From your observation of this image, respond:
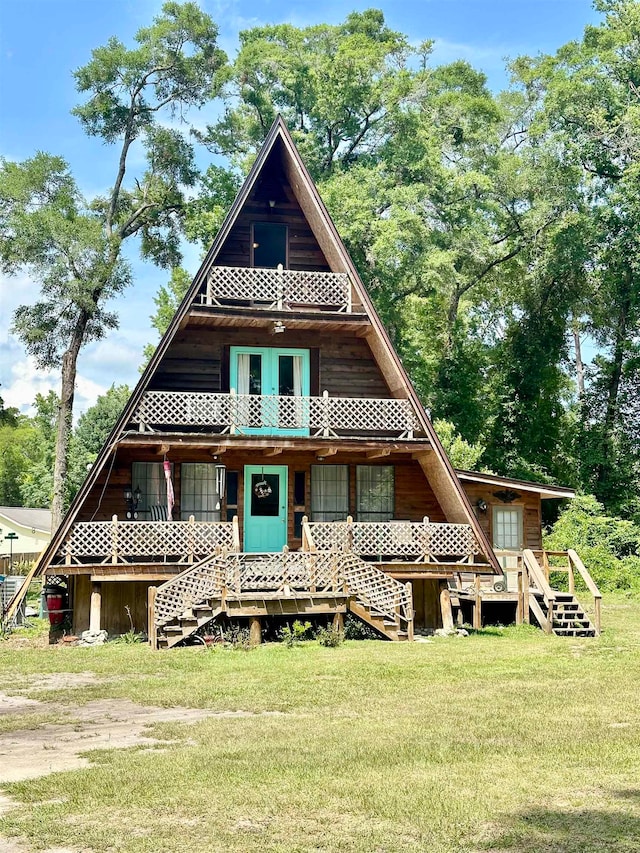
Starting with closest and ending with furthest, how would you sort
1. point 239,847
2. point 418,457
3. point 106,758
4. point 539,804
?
point 239,847 < point 539,804 < point 106,758 < point 418,457

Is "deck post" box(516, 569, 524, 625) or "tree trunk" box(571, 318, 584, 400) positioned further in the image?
"tree trunk" box(571, 318, 584, 400)

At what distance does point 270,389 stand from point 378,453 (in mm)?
3254

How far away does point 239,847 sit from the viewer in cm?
701

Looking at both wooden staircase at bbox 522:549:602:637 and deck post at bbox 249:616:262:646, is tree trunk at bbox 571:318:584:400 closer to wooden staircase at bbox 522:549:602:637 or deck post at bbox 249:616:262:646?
wooden staircase at bbox 522:549:602:637

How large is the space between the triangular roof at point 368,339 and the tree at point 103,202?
1492cm

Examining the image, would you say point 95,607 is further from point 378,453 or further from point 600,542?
point 600,542

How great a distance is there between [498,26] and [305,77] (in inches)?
493

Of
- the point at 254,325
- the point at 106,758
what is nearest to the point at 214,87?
the point at 254,325

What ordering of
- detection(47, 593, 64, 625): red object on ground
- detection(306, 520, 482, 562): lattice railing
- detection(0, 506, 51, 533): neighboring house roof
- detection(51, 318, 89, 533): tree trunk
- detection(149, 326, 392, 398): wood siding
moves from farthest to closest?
detection(0, 506, 51, 533): neighboring house roof, detection(51, 318, 89, 533): tree trunk, detection(149, 326, 392, 398): wood siding, detection(47, 593, 64, 625): red object on ground, detection(306, 520, 482, 562): lattice railing

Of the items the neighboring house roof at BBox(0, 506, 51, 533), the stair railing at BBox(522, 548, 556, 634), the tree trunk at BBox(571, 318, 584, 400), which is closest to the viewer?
the stair railing at BBox(522, 548, 556, 634)

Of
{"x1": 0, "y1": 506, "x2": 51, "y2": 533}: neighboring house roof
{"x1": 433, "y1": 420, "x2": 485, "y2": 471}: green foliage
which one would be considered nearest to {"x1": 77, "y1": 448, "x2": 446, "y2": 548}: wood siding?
{"x1": 433, "y1": 420, "x2": 485, "y2": 471}: green foliage

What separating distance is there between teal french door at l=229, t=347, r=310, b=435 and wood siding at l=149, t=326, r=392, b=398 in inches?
9.3

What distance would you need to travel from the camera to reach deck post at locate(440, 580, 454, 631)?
2256 centimetres

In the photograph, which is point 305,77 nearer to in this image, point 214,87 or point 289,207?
point 214,87
